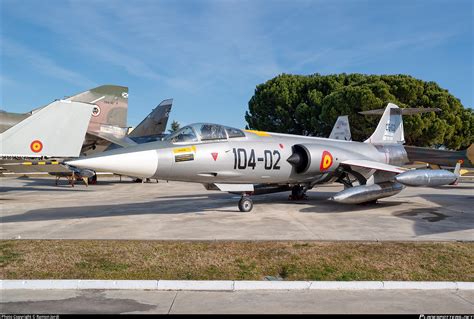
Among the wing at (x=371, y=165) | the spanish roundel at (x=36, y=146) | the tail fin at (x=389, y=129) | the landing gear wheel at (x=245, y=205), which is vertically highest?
the tail fin at (x=389, y=129)

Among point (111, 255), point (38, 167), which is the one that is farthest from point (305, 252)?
point (38, 167)

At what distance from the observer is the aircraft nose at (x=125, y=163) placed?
852 cm

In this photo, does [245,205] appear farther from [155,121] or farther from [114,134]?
[155,121]

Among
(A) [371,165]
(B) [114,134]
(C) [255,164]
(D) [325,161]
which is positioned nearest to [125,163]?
(C) [255,164]

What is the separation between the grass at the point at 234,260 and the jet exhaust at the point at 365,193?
170 inches

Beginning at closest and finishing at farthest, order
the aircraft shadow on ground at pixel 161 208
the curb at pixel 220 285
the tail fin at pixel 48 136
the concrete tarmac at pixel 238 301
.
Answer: the concrete tarmac at pixel 238 301, the curb at pixel 220 285, the tail fin at pixel 48 136, the aircraft shadow on ground at pixel 161 208

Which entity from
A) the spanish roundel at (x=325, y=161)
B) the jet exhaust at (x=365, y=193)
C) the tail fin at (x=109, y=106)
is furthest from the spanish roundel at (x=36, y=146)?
the tail fin at (x=109, y=106)

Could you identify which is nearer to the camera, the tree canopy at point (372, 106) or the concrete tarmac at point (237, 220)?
the concrete tarmac at point (237, 220)

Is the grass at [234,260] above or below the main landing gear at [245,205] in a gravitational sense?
below

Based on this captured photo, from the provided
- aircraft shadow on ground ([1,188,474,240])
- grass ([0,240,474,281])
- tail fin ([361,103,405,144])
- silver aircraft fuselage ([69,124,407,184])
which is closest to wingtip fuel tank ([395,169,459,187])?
aircraft shadow on ground ([1,188,474,240])

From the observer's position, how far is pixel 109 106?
23125 mm

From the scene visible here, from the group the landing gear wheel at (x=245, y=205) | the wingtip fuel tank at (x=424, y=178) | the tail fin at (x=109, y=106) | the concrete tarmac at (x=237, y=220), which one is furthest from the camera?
the tail fin at (x=109, y=106)

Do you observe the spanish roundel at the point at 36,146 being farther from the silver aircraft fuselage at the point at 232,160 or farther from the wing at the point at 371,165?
the wing at the point at 371,165

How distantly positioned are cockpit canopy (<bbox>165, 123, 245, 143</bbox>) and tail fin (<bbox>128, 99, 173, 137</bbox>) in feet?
52.9
